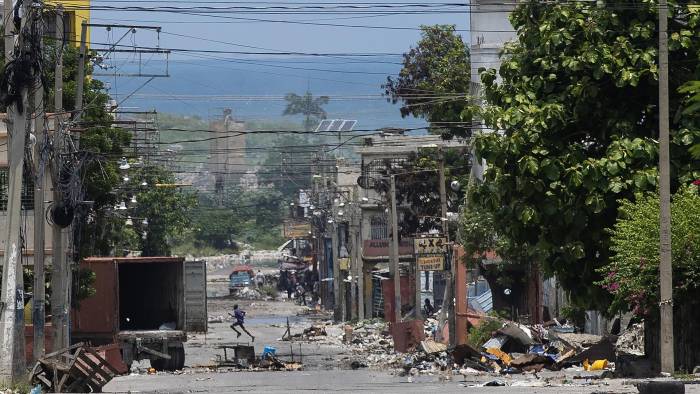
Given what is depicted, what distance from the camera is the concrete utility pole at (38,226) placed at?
29.5 metres

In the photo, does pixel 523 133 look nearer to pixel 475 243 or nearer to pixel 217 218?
pixel 475 243

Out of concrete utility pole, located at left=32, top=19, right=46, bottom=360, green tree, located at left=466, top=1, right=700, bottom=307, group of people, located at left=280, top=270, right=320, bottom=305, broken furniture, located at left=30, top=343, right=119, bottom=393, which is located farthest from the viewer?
group of people, located at left=280, top=270, right=320, bottom=305

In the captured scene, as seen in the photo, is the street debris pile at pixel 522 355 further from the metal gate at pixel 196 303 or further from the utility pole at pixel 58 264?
the utility pole at pixel 58 264

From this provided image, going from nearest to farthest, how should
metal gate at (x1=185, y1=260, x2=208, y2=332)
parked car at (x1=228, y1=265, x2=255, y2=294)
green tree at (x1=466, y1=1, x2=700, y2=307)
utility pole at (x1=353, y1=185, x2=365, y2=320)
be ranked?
green tree at (x1=466, y1=1, x2=700, y2=307)
metal gate at (x1=185, y1=260, x2=208, y2=332)
utility pole at (x1=353, y1=185, x2=365, y2=320)
parked car at (x1=228, y1=265, x2=255, y2=294)

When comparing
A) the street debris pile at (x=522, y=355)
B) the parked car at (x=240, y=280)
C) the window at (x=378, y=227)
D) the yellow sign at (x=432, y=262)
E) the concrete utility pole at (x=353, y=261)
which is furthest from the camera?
the parked car at (x=240, y=280)

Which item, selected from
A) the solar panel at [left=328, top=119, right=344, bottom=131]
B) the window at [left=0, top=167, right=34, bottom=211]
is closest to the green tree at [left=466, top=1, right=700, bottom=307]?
the window at [left=0, top=167, right=34, bottom=211]

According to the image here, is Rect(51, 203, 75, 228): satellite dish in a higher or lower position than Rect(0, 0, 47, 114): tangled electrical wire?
lower

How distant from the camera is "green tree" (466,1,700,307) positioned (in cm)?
2667

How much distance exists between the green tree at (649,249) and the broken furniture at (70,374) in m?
9.66

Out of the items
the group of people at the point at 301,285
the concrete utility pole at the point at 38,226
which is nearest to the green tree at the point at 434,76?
the concrete utility pole at the point at 38,226

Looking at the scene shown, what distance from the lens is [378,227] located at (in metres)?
81.8

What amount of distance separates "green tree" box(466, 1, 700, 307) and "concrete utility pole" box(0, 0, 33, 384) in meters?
8.61

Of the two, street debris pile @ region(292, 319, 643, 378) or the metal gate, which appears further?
the metal gate

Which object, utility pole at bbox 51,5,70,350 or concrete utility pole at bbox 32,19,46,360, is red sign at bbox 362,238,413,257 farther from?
concrete utility pole at bbox 32,19,46,360
